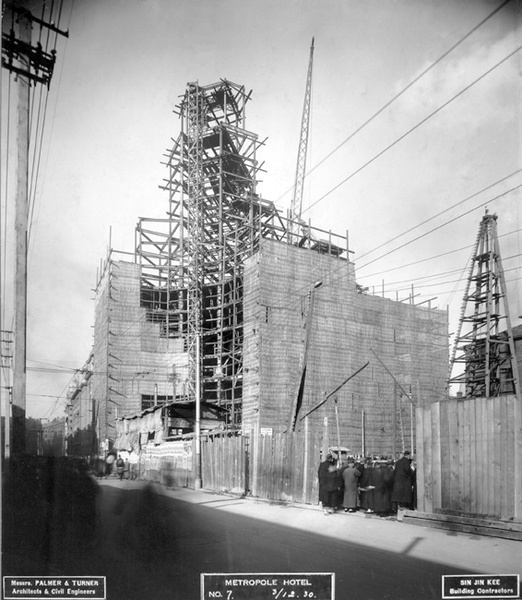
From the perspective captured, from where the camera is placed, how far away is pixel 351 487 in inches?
554

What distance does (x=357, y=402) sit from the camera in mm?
39312

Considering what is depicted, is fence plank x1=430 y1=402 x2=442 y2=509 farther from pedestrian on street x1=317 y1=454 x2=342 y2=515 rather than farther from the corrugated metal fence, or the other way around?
pedestrian on street x1=317 y1=454 x2=342 y2=515

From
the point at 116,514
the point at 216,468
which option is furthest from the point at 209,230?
the point at 116,514

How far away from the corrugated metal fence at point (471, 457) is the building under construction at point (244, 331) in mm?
20467

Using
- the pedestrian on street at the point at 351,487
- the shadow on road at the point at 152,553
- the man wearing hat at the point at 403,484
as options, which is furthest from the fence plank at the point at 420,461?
the pedestrian on street at the point at 351,487

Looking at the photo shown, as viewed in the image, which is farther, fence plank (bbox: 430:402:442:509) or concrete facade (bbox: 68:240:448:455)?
concrete facade (bbox: 68:240:448:455)

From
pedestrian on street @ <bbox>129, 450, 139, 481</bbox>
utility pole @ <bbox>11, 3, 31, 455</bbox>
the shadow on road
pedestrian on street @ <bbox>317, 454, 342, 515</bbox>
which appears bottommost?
pedestrian on street @ <bbox>129, 450, 139, 481</bbox>

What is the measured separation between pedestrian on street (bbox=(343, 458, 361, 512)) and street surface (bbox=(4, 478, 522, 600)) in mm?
1399

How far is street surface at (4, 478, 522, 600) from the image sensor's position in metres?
7.02

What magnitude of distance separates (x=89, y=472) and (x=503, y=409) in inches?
281

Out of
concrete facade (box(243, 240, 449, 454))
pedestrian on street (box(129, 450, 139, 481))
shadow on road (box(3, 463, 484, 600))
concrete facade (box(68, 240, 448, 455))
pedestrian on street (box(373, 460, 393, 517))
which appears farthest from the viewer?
concrete facade (box(243, 240, 449, 454))

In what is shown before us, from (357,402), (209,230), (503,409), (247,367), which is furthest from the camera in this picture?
(209,230)

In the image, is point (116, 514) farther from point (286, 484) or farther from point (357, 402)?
point (357, 402)

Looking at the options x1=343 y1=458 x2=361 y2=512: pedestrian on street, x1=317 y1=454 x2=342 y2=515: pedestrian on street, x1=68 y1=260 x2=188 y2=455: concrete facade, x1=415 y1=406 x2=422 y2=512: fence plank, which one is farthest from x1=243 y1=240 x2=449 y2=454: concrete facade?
x1=415 y1=406 x2=422 y2=512: fence plank
